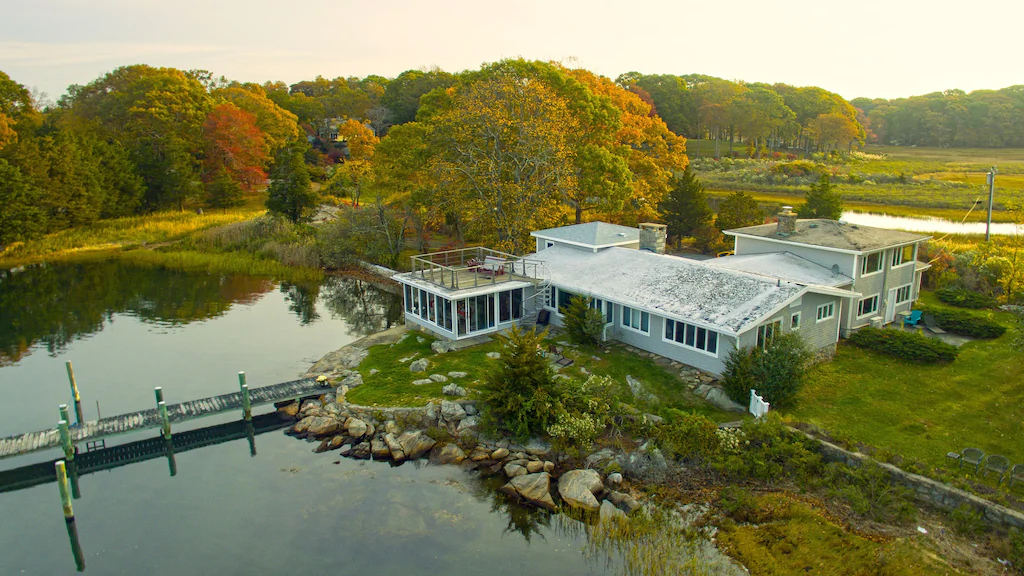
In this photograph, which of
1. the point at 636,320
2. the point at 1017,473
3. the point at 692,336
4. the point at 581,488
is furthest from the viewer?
the point at 636,320

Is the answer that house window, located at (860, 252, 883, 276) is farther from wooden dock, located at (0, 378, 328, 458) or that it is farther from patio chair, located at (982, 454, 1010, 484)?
wooden dock, located at (0, 378, 328, 458)

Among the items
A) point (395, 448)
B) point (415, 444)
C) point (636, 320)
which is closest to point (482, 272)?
point (636, 320)

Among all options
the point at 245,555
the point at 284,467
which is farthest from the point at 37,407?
the point at 245,555

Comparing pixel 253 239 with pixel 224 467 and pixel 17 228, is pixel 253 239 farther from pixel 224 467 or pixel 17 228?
pixel 224 467

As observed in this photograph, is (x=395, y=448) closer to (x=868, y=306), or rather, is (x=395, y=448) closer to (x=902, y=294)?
(x=868, y=306)

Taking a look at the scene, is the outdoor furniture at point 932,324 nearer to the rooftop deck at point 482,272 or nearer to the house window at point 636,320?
the house window at point 636,320
